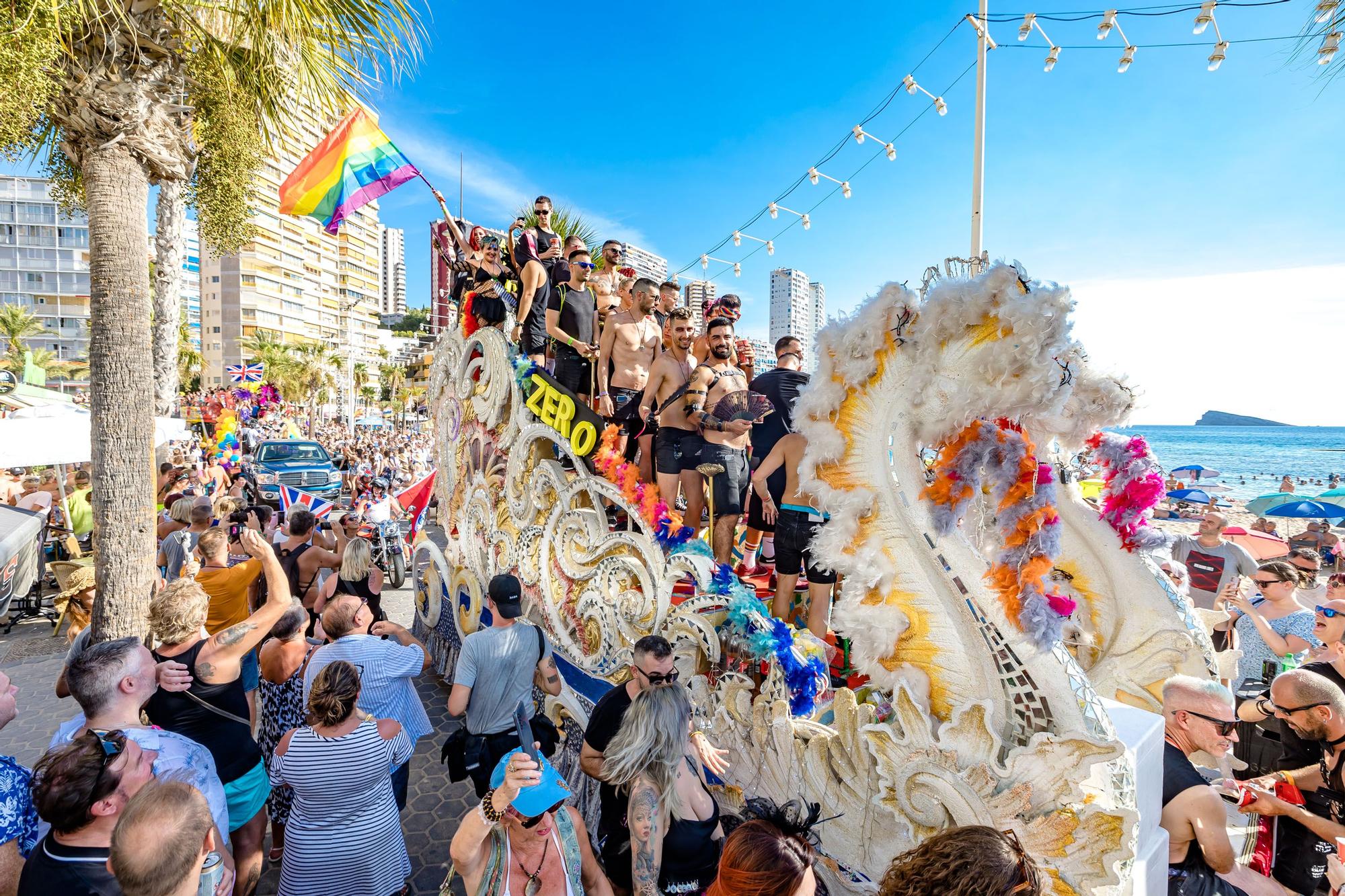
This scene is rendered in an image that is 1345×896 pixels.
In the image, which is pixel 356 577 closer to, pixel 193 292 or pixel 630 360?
pixel 630 360

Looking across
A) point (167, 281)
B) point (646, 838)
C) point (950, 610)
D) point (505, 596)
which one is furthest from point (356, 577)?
point (167, 281)

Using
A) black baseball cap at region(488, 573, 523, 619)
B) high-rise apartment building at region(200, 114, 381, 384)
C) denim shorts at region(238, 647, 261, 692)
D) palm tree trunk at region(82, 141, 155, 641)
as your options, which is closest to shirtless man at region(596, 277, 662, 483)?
black baseball cap at region(488, 573, 523, 619)

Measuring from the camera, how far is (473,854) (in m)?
2.15

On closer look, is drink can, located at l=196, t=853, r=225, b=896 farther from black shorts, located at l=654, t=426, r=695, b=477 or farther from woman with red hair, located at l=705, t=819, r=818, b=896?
black shorts, located at l=654, t=426, r=695, b=477

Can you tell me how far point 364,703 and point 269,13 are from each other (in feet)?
17.2

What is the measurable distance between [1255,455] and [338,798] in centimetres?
10819

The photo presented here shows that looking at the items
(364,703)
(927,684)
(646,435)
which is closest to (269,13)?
(646,435)

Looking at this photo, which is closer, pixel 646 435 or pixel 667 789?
pixel 667 789

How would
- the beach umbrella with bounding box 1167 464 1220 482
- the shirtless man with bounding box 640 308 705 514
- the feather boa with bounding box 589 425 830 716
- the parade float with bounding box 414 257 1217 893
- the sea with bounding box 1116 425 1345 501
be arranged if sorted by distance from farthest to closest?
the sea with bounding box 1116 425 1345 501
the beach umbrella with bounding box 1167 464 1220 482
the shirtless man with bounding box 640 308 705 514
the feather boa with bounding box 589 425 830 716
the parade float with bounding box 414 257 1217 893

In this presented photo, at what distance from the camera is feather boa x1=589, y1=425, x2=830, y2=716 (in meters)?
3.04

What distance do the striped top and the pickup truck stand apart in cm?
1379

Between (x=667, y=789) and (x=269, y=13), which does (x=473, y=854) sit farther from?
(x=269, y=13)

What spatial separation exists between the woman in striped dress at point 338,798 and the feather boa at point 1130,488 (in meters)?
4.02

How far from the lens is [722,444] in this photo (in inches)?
177
